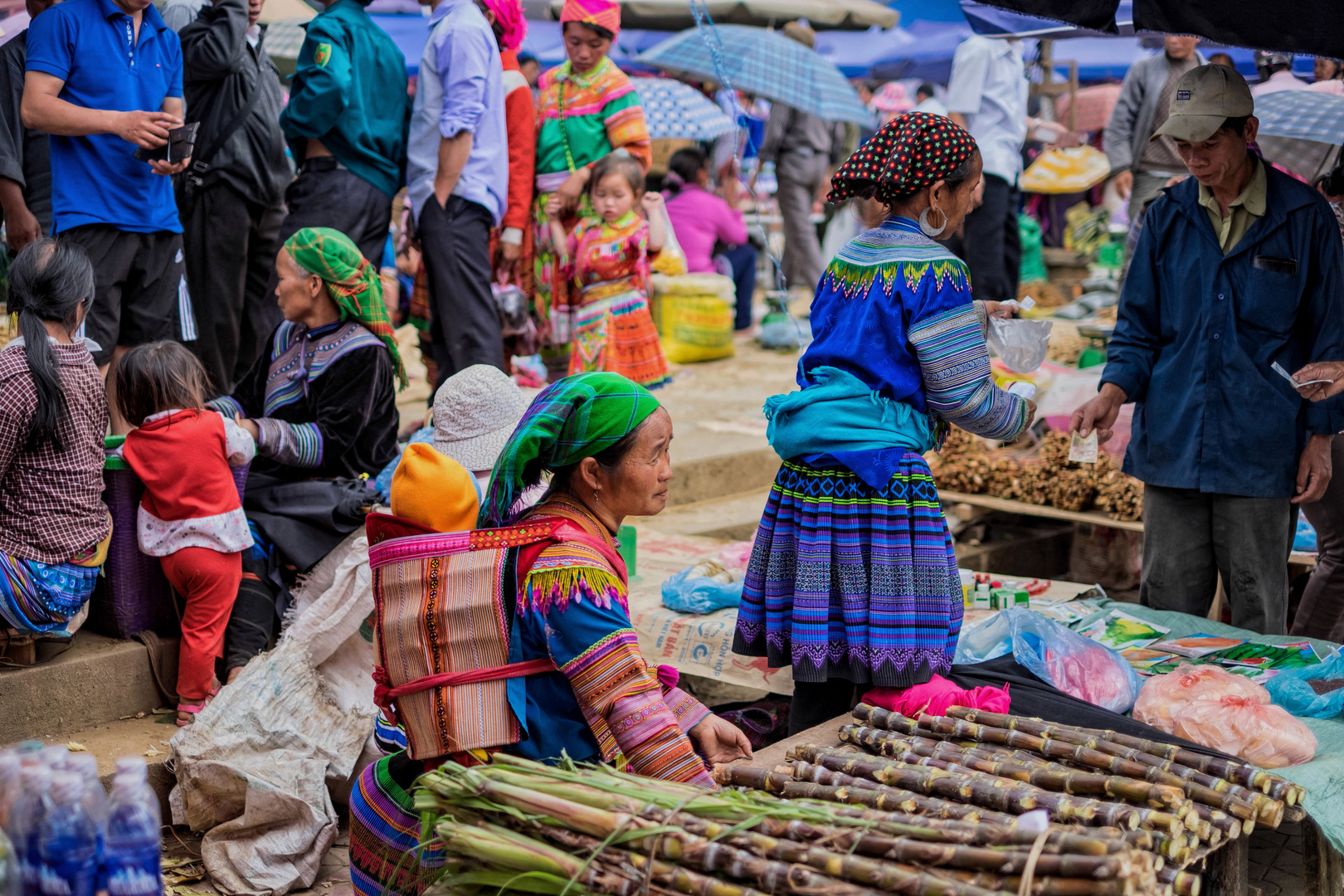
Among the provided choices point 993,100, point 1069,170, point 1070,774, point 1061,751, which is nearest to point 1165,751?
point 1061,751

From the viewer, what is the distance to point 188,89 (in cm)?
562

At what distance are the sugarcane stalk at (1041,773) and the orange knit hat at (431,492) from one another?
1.05 meters

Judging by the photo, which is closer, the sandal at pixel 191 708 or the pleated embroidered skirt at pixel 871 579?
the pleated embroidered skirt at pixel 871 579

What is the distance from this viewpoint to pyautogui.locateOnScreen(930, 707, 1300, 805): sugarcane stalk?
2.66 metres

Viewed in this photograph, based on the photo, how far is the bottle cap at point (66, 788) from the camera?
1.73 meters

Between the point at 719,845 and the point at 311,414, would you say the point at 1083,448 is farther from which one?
the point at 311,414

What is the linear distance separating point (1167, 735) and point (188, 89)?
4715 mm

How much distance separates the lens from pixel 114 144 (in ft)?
15.2

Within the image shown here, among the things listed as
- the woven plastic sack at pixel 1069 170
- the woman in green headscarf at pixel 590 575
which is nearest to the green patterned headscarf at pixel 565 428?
the woman in green headscarf at pixel 590 575

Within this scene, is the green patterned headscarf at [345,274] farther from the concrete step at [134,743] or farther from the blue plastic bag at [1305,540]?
the blue plastic bag at [1305,540]

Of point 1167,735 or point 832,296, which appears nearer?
point 1167,735

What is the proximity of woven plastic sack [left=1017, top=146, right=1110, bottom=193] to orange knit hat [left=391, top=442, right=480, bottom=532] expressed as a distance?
10.7m

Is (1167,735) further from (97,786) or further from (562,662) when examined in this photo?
(97,786)

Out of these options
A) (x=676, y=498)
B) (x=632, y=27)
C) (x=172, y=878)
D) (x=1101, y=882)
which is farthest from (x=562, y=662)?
(x=632, y=27)
